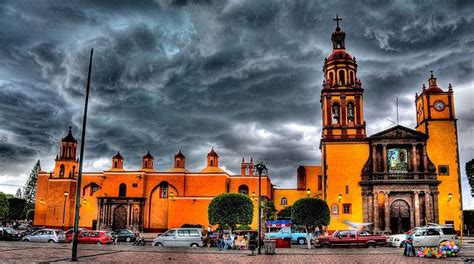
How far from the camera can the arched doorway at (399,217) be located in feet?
139

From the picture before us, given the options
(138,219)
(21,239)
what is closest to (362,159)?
(138,219)

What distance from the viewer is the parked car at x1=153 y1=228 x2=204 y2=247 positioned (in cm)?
2798

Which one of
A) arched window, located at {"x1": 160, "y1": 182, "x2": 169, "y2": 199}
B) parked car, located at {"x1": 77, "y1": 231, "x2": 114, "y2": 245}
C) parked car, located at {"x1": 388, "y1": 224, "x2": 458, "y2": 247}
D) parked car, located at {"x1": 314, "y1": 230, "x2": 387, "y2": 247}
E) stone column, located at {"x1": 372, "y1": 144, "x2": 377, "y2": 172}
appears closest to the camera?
parked car, located at {"x1": 388, "y1": 224, "x2": 458, "y2": 247}

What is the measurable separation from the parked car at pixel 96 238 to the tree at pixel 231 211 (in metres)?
11.5

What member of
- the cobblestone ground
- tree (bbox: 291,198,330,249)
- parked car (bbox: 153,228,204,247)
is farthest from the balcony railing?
parked car (bbox: 153,228,204,247)

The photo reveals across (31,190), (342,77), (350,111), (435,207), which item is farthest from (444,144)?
(31,190)

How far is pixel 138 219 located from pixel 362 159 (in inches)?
1025

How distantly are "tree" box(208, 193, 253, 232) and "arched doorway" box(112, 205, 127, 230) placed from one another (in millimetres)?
16261

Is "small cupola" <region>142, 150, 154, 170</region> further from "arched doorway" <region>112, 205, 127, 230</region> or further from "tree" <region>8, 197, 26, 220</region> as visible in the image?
"tree" <region>8, 197, 26, 220</region>

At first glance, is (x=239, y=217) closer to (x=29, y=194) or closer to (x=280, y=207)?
(x=280, y=207)

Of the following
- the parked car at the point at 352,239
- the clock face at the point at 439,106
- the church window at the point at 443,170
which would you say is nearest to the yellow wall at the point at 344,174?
the church window at the point at 443,170

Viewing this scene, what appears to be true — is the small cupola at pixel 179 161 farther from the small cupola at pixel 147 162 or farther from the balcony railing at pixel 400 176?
the balcony railing at pixel 400 176

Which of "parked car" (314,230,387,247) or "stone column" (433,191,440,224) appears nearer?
"parked car" (314,230,387,247)

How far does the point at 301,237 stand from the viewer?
34719mm
